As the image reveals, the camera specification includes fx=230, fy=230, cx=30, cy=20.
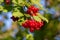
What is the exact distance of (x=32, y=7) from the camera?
100 inches

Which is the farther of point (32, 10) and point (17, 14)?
point (32, 10)

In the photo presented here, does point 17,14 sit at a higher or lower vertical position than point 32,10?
lower

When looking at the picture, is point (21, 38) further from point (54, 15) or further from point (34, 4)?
point (54, 15)

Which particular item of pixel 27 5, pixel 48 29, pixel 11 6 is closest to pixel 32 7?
pixel 27 5

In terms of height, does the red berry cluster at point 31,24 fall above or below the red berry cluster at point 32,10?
below

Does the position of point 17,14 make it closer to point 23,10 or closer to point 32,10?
point 23,10

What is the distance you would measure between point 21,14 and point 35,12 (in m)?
0.19

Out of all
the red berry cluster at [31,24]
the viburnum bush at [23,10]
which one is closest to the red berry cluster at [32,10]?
the viburnum bush at [23,10]

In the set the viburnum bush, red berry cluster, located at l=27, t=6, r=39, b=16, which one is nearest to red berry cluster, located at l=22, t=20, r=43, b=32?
the viburnum bush

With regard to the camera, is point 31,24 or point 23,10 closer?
point 23,10

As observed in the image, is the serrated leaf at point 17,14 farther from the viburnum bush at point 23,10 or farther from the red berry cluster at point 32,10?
the red berry cluster at point 32,10

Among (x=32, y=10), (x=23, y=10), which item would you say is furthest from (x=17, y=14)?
(x=32, y=10)

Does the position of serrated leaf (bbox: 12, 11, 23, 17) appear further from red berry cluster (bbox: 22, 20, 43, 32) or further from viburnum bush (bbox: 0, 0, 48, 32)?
red berry cluster (bbox: 22, 20, 43, 32)

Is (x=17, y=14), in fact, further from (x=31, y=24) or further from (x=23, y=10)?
(x=31, y=24)
